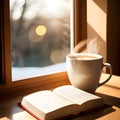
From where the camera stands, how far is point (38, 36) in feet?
3.74

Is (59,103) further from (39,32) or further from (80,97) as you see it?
(39,32)

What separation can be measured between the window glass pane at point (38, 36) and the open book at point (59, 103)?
25cm

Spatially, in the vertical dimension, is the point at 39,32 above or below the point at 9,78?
above

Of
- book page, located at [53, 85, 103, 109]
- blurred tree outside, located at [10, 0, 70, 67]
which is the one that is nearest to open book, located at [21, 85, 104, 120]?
book page, located at [53, 85, 103, 109]

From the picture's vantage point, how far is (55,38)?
1.22 meters

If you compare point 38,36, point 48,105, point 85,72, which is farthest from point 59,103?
point 38,36

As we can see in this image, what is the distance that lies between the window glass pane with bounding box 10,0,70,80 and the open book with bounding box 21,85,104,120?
25 cm

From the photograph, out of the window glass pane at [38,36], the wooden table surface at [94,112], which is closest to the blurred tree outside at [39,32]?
the window glass pane at [38,36]

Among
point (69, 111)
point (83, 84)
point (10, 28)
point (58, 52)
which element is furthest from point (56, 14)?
point (69, 111)

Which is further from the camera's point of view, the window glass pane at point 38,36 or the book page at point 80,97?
the window glass pane at point 38,36

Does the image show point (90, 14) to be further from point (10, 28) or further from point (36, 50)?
point (10, 28)

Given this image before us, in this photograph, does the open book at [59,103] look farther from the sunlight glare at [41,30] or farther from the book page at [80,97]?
the sunlight glare at [41,30]

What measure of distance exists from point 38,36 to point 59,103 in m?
0.44

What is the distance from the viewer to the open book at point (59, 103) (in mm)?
743
